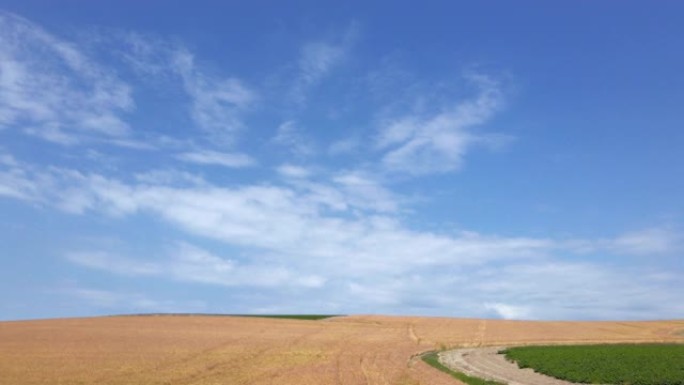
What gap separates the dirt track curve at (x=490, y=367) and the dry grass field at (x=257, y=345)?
2.84 metres

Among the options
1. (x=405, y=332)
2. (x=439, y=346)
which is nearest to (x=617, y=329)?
(x=405, y=332)

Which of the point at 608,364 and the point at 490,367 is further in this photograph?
the point at 490,367

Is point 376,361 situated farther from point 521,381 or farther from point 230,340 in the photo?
point 230,340

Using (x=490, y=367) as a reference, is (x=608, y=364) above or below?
above

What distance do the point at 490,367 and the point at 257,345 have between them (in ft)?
74.0

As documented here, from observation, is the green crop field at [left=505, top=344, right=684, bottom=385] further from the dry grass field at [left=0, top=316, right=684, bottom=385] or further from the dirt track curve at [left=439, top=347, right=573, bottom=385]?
the dry grass field at [left=0, top=316, right=684, bottom=385]

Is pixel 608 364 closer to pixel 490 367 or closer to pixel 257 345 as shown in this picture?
pixel 490 367

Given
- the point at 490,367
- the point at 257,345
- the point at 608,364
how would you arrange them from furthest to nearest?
the point at 257,345, the point at 490,367, the point at 608,364

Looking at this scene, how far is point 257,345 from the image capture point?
192 ft

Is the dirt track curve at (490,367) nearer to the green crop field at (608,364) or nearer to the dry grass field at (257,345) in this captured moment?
the green crop field at (608,364)

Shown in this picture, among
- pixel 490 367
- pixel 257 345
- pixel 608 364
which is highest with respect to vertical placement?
pixel 257 345

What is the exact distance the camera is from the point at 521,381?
39531 millimetres

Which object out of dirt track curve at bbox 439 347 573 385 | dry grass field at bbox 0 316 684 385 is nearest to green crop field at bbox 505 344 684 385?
dirt track curve at bbox 439 347 573 385

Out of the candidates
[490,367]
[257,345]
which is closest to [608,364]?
[490,367]
